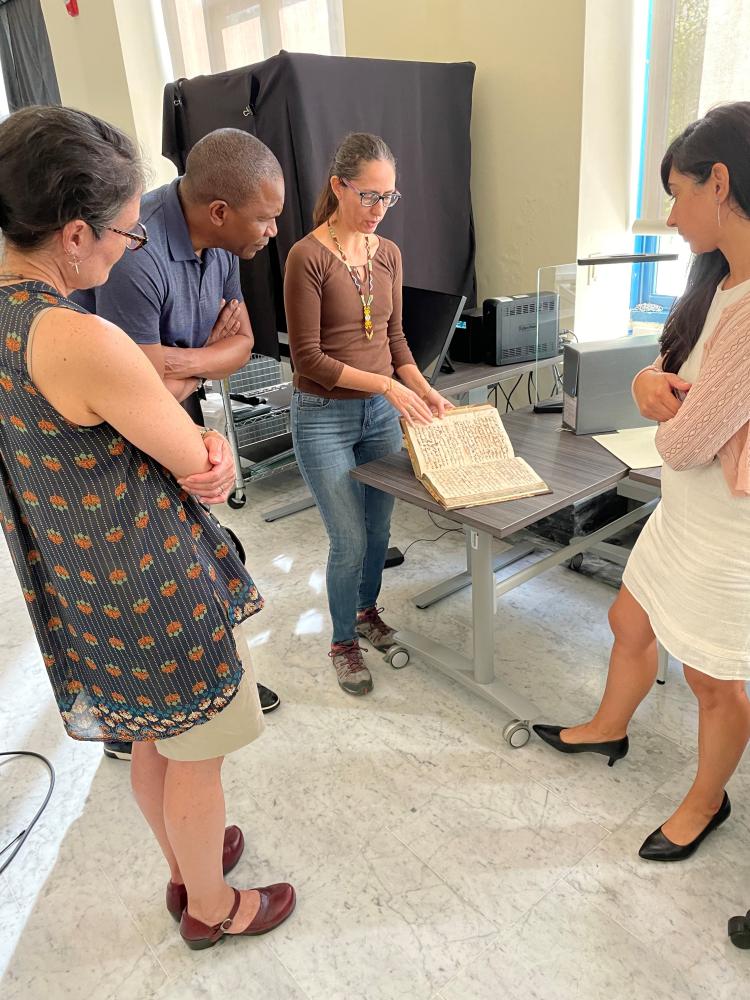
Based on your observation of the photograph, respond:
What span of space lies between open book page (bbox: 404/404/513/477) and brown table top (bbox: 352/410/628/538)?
0.25 feet

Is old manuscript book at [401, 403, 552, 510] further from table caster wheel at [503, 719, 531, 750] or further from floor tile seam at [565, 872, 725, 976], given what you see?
floor tile seam at [565, 872, 725, 976]

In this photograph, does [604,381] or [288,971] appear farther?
[604,381]

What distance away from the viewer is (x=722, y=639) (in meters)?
1.35

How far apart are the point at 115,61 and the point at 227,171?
13.1ft

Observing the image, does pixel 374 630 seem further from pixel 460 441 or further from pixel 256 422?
pixel 256 422

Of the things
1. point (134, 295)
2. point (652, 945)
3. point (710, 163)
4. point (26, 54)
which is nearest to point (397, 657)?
point (652, 945)

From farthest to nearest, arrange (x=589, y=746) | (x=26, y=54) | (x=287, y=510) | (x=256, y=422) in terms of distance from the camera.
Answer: (x=26, y=54), (x=256, y=422), (x=287, y=510), (x=589, y=746)

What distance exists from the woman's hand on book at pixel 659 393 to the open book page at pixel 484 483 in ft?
1.25

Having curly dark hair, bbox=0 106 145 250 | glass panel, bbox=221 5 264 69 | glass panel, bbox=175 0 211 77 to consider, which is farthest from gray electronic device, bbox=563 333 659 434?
glass panel, bbox=175 0 211 77

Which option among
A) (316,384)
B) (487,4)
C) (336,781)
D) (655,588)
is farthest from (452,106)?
(336,781)

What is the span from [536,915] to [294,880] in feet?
1.71

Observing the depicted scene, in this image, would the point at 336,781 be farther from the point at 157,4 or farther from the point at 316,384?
the point at 157,4

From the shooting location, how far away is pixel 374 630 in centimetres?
237

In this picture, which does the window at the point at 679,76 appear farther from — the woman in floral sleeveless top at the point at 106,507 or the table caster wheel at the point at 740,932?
the woman in floral sleeveless top at the point at 106,507
